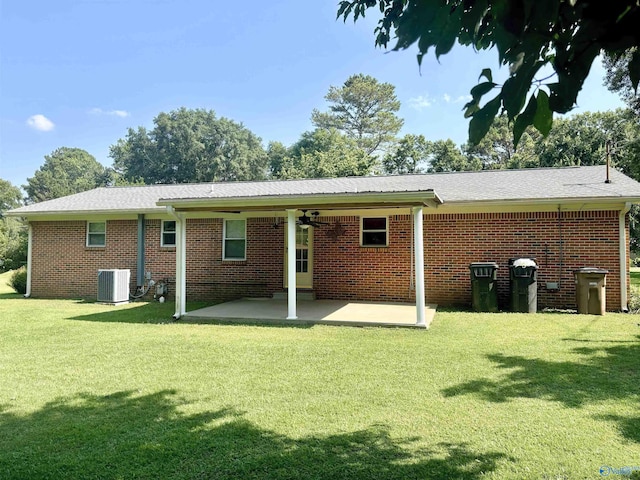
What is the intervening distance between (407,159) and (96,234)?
2399 centimetres

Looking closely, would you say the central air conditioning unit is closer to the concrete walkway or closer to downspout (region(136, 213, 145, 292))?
downspout (region(136, 213, 145, 292))

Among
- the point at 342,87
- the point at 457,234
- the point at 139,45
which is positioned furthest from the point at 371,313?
the point at 342,87

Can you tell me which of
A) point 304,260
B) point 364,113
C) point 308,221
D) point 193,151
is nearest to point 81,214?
point 304,260

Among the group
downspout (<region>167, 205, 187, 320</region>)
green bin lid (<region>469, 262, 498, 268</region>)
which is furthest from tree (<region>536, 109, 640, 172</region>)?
downspout (<region>167, 205, 187, 320</region>)

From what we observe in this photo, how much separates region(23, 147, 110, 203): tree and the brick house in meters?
46.7

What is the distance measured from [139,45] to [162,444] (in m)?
14.0

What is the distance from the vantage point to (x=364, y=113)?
42125 millimetres

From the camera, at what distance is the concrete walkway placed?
8391 mm

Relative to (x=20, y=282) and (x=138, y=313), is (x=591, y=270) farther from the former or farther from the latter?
(x=20, y=282)

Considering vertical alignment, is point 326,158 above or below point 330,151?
below

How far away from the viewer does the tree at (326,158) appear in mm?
30219

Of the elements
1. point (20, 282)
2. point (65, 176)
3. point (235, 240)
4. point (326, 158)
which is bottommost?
point (20, 282)

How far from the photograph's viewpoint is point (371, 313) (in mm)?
9289

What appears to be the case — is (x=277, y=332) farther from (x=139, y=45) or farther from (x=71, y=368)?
(x=139, y=45)
